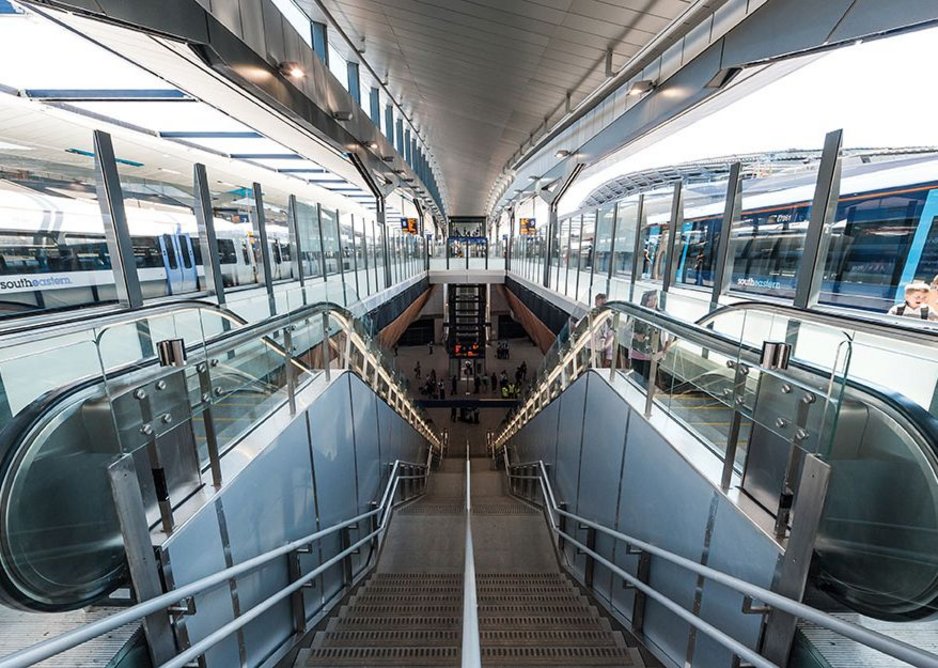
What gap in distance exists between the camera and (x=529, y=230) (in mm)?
18234

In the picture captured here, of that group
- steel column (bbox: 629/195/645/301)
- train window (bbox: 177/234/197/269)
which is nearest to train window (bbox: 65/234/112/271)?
train window (bbox: 177/234/197/269)

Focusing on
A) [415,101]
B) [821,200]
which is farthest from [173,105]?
[821,200]

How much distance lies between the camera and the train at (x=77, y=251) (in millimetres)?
5898

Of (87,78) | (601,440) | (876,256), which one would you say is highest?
(87,78)

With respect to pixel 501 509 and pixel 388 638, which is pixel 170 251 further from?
pixel 388 638

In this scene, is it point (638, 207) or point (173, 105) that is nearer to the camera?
point (638, 207)

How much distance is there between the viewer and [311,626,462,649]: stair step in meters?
2.73

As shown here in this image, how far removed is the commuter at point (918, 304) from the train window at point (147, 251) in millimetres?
11439

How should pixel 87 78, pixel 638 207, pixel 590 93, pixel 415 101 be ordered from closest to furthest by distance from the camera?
pixel 638 207, pixel 590 93, pixel 87 78, pixel 415 101

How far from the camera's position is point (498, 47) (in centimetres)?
668

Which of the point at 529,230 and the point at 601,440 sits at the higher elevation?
the point at 529,230

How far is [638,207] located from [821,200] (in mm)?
3452

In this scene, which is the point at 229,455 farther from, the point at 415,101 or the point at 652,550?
the point at 415,101

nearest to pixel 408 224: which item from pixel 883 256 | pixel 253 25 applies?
pixel 253 25
